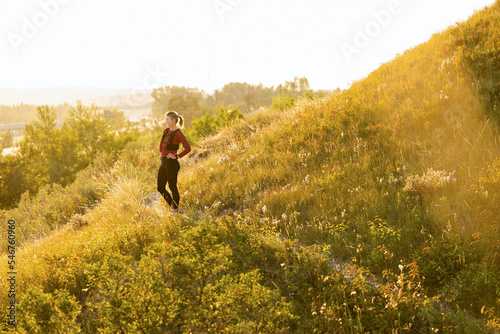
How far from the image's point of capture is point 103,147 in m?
40.8

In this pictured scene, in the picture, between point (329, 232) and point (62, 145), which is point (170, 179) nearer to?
point (329, 232)

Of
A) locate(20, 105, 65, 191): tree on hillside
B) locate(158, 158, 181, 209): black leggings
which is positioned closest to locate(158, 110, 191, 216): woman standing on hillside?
locate(158, 158, 181, 209): black leggings

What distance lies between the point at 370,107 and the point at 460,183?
10.8 feet

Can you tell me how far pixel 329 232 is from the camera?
4.78 meters

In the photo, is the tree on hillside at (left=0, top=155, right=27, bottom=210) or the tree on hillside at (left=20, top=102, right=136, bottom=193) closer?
the tree on hillside at (left=0, top=155, right=27, bottom=210)

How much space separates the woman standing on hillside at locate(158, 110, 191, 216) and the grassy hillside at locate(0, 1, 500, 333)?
40 cm

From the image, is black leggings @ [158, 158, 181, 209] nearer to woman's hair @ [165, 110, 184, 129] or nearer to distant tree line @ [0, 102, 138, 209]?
woman's hair @ [165, 110, 184, 129]

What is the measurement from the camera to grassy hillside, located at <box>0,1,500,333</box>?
3172mm

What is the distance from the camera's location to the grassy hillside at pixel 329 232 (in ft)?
10.4

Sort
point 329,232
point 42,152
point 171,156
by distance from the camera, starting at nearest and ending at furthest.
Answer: point 329,232 → point 171,156 → point 42,152

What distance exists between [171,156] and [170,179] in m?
0.48

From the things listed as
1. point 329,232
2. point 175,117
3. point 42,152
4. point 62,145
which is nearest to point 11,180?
point 42,152

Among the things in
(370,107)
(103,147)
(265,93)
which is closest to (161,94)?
(265,93)

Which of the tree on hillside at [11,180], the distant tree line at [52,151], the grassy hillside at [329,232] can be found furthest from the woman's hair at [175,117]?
the tree on hillside at [11,180]
